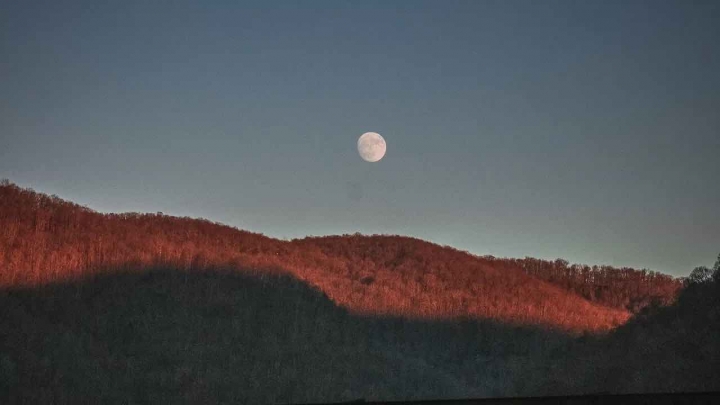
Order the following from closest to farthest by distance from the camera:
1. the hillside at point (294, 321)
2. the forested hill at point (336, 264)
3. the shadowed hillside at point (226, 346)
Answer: the hillside at point (294, 321) → the shadowed hillside at point (226, 346) → the forested hill at point (336, 264)

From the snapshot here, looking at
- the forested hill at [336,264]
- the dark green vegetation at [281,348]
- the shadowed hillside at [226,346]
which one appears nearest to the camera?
the dark green vegetation at [281,348]

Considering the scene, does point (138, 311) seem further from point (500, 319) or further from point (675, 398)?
point (675, 398)

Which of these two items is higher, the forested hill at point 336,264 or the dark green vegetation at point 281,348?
the forested hill at point 336,264

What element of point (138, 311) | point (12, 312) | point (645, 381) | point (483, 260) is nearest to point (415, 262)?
point (483, 260)

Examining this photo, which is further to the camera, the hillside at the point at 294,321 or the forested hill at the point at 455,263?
the forested hill at the point at 455,263

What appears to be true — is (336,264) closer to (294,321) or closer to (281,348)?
(294,321)
